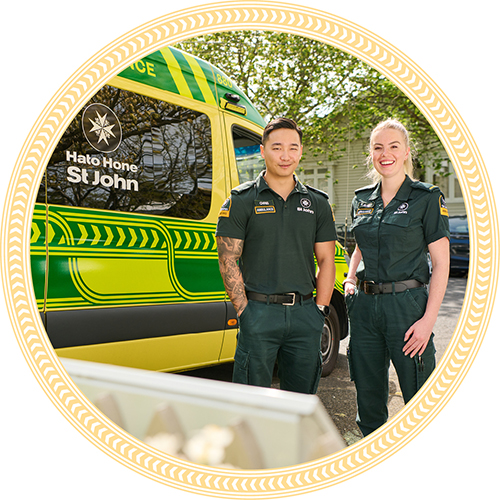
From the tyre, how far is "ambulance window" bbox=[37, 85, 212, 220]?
1769 mm

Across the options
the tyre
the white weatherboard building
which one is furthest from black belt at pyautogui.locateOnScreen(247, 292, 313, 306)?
the white weatherboard building

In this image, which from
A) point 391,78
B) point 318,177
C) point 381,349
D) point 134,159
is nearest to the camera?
point 391,78

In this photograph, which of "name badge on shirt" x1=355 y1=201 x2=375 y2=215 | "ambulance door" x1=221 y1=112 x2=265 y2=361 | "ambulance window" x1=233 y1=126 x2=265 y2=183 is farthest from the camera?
"ambulance window" x1=233 y1=126 x2=265 y2=183

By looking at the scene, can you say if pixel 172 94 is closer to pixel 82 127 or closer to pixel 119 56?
pixel 82 127

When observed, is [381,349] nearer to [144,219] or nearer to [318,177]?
[144,219]

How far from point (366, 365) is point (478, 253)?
88 cm

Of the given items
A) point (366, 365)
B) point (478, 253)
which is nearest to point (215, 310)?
point (366, 365)

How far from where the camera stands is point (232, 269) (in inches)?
90.0

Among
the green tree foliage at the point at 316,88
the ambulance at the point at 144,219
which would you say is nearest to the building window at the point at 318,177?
the green tree foliage at the point at 316,88

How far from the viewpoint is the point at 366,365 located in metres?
2.48

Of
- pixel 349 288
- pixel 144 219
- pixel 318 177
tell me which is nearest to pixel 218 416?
pixel 349 288

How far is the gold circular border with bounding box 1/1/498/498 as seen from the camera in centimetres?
176

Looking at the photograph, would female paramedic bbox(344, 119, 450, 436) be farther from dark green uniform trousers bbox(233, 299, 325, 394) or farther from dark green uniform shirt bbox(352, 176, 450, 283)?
dark green uniform trousers bbox(233, 299, 325, 394)

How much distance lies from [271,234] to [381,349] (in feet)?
2.97
